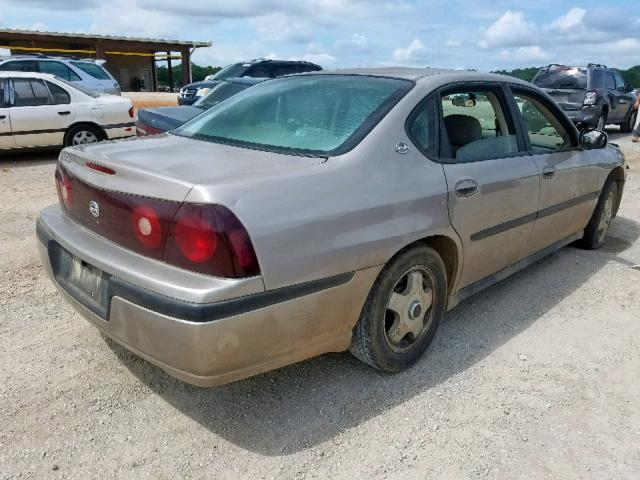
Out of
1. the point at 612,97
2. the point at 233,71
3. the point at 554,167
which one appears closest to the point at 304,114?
the point at 554,167

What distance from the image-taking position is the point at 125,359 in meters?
2.88

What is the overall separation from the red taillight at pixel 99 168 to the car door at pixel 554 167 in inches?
98.9

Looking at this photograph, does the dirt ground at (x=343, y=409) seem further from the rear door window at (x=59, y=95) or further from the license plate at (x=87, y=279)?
the rear door window at (x=59, y=95)

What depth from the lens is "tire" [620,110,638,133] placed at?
15.7 m

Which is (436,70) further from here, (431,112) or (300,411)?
(300,411)

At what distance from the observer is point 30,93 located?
8.34 metres

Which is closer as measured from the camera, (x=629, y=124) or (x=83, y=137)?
(x=83, y=137)

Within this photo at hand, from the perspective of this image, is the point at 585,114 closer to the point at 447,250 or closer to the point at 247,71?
the point at 247,71

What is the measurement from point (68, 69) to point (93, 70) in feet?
3.52

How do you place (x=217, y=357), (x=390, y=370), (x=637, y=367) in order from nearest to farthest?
(x=217, y=357)
(x=390, y=370)
(x=637, y=367)

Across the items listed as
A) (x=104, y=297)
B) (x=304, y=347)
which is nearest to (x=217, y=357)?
(x=304, y=347)

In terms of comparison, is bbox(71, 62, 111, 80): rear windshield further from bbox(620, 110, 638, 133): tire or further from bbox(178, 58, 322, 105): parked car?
bbox(620, 110, 638, 133): tire

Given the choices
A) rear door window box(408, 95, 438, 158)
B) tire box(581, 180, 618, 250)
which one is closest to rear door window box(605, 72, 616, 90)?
tire box(581, 180, 618, 250)

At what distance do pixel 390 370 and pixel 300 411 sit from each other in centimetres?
53
